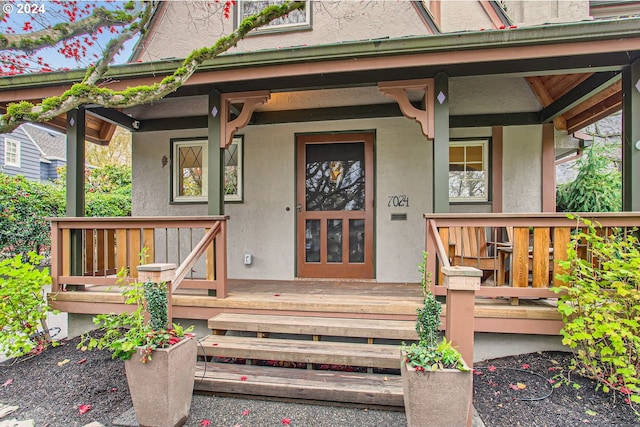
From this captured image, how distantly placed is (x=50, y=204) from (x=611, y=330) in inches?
354

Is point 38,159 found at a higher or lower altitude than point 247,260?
higher

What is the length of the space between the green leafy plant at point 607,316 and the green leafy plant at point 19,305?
465cm

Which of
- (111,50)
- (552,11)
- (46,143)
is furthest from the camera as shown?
(46,143)

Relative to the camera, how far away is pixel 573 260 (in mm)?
2689

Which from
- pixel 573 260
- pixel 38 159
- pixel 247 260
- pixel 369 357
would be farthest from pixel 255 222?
pixel 38 159

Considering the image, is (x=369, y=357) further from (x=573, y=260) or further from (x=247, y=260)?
(x=247, y=260)

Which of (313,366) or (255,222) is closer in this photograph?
(313,366)

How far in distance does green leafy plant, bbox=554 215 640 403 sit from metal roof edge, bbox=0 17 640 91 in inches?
61.8

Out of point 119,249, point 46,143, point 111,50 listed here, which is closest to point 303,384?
point 119,249

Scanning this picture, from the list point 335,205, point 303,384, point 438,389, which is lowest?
point 303,384

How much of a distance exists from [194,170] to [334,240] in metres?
2.37

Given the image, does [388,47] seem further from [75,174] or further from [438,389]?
[75,174]

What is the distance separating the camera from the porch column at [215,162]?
362cm

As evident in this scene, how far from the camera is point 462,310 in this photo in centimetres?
216
